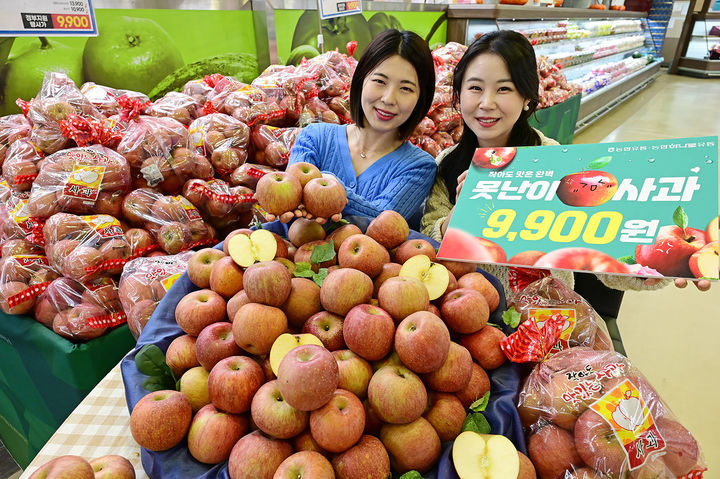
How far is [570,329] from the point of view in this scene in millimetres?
1094

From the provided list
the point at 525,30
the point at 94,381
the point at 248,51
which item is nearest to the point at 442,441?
the point at 94,381

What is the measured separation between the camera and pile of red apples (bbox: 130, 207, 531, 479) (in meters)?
0.76

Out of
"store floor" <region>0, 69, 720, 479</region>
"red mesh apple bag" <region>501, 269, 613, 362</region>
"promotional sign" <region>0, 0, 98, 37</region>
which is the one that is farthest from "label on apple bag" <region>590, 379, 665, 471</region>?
"promotional sign" <region>0, 0, 98, 37</region>

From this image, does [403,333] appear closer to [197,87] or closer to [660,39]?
[197,87]

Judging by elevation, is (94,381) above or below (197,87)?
below

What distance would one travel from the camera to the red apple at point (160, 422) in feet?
2.67

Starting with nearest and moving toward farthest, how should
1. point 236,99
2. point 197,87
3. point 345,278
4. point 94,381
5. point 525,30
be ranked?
1. point 345,278
2. point 94,381
3. point 236,99
4. point 197,87
5. point 525,30

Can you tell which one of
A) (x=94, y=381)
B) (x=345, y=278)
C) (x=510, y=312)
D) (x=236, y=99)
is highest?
(x=236, y=99)

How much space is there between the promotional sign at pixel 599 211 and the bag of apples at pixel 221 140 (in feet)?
4.63

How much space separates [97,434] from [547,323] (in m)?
1.17

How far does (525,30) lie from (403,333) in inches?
234

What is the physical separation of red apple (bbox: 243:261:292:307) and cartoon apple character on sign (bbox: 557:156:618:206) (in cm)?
75

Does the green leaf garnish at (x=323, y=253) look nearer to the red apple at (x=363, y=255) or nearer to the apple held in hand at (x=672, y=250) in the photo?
the red apple at (x=363, y=255)

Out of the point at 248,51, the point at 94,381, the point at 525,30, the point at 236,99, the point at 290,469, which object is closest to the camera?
the point at 290,469
